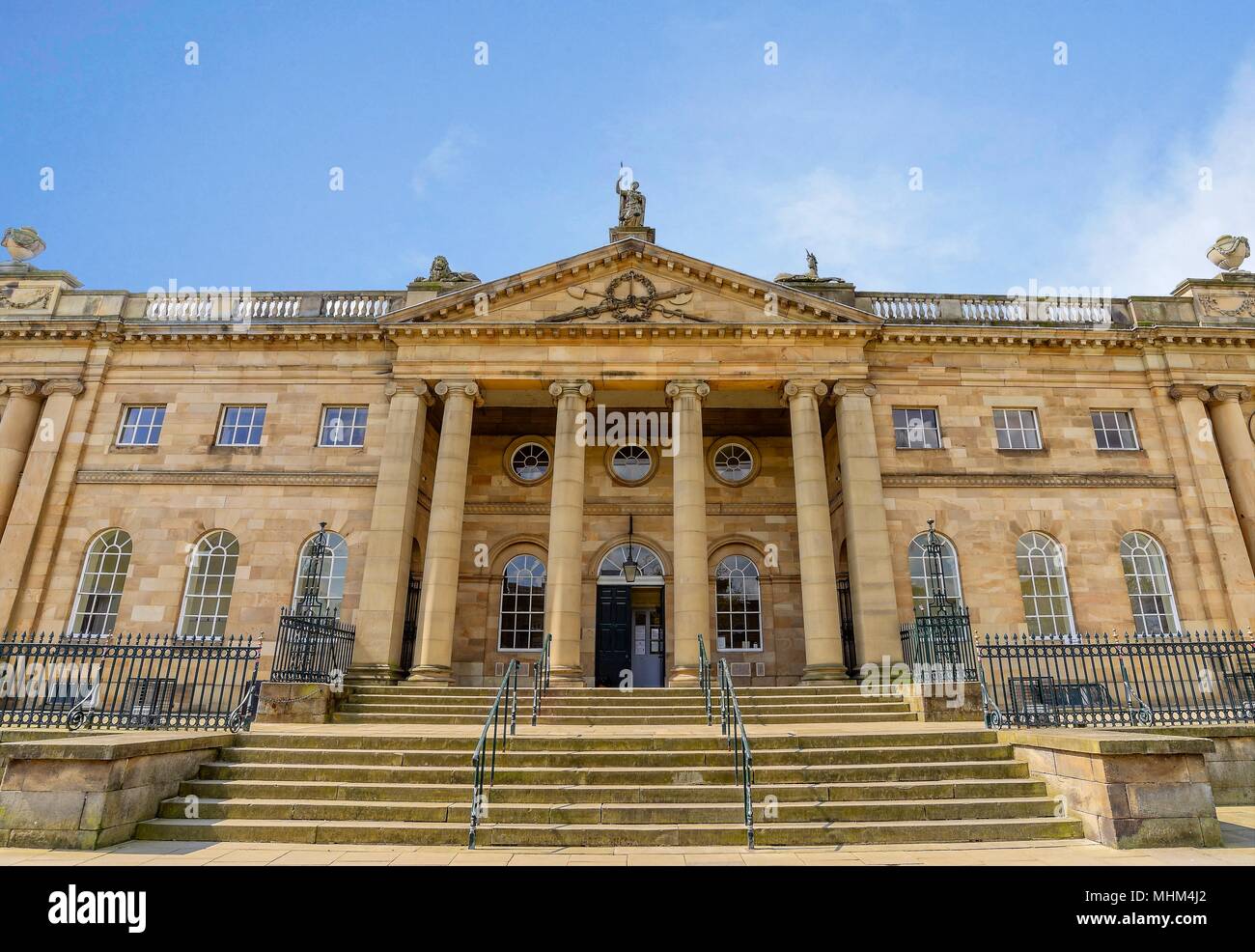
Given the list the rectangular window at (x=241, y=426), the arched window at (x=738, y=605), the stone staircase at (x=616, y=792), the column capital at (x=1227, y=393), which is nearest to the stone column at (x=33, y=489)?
the rectangular window at (x=241, y=426)

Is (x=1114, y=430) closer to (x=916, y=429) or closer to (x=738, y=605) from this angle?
(x=916, y=429)

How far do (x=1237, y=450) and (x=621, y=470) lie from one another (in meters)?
16.8

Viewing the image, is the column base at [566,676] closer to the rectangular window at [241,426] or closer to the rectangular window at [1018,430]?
the rectangular window at [241,426]

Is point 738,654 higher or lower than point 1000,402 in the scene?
lower

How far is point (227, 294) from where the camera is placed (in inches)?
811

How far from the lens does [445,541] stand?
16688 millimetres

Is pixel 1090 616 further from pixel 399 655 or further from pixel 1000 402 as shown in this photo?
pixel 399 655

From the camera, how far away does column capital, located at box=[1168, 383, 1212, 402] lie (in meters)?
19.0

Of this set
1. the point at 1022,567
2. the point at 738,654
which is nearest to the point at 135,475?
the point at 738,654

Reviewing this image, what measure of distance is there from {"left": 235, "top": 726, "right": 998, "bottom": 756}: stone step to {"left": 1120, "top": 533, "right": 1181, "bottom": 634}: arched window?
9.96m

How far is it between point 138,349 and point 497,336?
417 inches

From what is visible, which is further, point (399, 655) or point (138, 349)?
point (138, 349)

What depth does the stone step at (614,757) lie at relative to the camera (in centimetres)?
965

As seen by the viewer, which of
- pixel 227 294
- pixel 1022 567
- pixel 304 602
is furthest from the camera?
pixel 227 294
